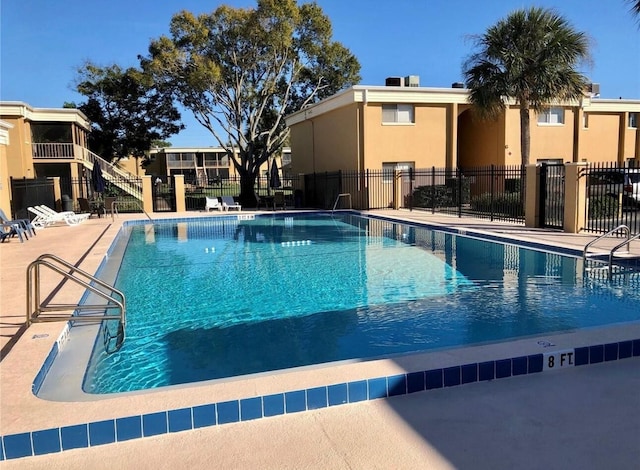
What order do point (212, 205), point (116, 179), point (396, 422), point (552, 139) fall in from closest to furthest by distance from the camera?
point (396, 422)
point (212, 205)
point (552, 139)
point (116, 179)

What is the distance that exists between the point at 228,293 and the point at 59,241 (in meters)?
7.05

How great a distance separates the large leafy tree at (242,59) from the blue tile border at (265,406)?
22685mm

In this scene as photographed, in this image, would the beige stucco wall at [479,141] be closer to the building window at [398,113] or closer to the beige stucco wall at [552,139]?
the beige stucco wall at [552,139]

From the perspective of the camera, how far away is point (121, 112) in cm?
3447

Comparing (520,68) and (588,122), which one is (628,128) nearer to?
(588,122)

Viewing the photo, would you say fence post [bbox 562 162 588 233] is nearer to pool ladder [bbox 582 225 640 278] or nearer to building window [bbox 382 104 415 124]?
pool ladder [bbox 582 225 640 278]

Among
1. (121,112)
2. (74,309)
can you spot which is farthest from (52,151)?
(74,309)

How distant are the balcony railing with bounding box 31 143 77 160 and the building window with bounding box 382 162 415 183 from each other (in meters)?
17.7

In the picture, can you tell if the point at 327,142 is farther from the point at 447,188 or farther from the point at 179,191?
the point at 179,191

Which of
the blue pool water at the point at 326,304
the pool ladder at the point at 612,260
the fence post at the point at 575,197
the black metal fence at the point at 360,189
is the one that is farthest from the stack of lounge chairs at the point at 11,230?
the fence post at the point at 575,197

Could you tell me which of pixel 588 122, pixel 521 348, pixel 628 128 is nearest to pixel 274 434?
pixel 521 348

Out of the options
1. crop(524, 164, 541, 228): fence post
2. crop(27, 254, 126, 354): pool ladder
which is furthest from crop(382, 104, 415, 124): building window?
crop(27, 254, 126, 354): pool ladder

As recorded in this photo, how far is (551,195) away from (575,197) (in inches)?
55.4

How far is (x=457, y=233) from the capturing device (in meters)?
14.0
